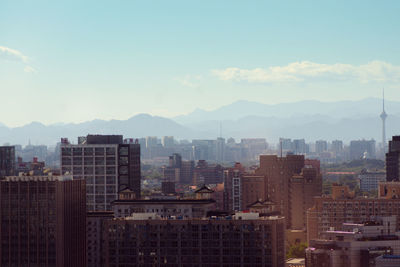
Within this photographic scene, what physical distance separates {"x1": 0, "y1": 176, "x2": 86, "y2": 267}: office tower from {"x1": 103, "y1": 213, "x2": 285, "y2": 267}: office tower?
3719 millimetres

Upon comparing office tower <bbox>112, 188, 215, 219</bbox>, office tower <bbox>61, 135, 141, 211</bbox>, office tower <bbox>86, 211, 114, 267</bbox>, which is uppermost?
office tower <bbox>61, 135, 141, 211</bbox>

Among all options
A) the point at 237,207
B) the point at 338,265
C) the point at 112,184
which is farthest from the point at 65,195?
the point at 237,207

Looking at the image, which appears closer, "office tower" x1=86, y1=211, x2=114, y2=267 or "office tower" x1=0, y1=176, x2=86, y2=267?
"office tower" x1=0, y1=176, x2=86, y2=267

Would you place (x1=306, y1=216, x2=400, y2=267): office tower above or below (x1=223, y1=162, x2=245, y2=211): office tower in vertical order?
below

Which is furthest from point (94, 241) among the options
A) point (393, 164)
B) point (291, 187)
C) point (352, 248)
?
point (393, 164)

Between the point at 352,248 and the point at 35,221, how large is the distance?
2388 cm

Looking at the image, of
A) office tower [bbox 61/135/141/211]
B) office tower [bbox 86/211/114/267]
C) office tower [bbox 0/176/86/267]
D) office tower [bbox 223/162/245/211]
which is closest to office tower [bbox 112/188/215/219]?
office tower [bbox 86/211/114/267]

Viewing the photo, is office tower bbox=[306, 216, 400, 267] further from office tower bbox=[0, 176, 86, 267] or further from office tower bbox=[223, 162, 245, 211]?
office tower bbox=[223, 162, 245, 211]

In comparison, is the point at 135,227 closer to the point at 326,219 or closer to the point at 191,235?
the point at 191,235

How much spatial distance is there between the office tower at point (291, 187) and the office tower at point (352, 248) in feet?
207

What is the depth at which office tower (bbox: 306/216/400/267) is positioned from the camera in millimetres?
71562

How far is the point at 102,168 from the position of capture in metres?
115

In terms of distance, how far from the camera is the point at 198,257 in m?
73.4

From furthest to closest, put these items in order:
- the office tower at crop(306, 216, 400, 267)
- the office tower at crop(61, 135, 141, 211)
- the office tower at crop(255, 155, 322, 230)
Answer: the office tower at crop(255, 155, 322, 230), the office tower at crop(61, 135, 141, 211), the office tower at crop(306, 216, 400, 267)
